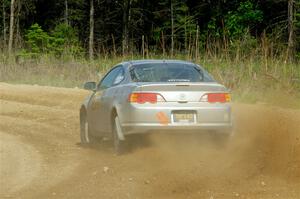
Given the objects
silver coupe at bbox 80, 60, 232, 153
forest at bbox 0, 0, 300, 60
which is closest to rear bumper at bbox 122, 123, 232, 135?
silver coupe at bbox 80, 60, 232, 153

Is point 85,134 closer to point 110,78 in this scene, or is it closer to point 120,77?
point 110,78

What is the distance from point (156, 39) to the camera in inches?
2687

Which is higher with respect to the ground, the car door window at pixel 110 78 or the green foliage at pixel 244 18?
the green foliage at pixel 244 18

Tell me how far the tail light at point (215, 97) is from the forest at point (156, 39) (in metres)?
8.18

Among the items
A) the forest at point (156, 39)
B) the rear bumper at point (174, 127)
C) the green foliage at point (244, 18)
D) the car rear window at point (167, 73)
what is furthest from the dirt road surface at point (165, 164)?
the green foliage at point (244, 18)

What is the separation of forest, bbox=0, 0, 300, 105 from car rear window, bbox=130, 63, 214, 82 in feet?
24.6

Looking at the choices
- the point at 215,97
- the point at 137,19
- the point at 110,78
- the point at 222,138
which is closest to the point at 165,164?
the point at 222,138

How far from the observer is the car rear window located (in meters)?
12.2

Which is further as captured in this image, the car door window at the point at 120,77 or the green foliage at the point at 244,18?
the green foliage at the point at 244,18

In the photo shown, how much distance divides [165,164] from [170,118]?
709mm

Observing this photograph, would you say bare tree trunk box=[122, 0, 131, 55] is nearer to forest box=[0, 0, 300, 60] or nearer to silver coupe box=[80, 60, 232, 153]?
forest box=[0, 0, 300, 60]

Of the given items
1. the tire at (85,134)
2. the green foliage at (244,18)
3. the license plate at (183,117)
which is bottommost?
the tire at (85,134)

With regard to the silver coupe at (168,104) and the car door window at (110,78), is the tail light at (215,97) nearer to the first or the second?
the silver coupe at (168,104)

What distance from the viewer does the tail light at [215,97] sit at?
11.6 meters
